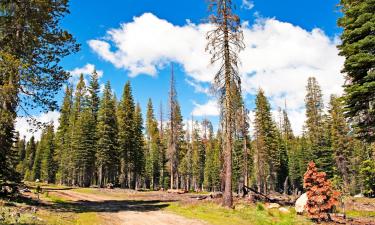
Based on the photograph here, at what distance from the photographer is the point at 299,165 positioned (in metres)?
73.5

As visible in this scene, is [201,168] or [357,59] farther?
A: [201,168]

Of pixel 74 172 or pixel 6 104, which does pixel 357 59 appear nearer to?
pixel 6 104

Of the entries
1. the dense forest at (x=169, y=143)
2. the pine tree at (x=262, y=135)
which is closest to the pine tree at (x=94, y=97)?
the dense forest at (x=169, y=143)

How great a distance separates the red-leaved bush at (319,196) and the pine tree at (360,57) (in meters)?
4.86

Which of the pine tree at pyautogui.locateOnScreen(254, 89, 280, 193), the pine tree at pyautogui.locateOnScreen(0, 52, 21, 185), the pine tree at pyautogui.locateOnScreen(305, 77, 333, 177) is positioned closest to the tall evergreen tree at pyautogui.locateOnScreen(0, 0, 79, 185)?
the pine tree at pyautogui.locateOnScreen(0, 52, 21, 185)

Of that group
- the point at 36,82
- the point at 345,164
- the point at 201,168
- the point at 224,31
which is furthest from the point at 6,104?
the point at 201,168

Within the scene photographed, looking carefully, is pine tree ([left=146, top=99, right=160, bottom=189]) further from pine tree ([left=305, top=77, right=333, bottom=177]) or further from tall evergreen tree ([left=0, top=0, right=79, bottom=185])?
tall evergreen tree ([left=0, top=0, right=79, bottom=185])

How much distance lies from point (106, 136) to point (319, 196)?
39.7 metres

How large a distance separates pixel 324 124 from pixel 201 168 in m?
35.9

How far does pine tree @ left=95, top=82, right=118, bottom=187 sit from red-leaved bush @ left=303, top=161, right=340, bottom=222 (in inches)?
1509

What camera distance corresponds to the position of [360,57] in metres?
19.0

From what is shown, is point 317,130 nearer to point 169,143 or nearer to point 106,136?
point 169,143

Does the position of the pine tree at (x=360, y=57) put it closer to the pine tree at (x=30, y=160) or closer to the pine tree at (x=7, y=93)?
the pine tree at (x=7, y=93)

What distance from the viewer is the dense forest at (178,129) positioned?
17.8 metres
